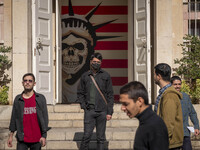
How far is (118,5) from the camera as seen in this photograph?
51.2ft

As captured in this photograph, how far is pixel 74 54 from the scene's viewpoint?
15.7 meters

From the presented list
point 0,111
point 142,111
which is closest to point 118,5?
point 0,111

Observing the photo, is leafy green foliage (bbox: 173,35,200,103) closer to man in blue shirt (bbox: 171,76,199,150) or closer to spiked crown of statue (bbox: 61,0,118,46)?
spiked crown of statue (bbox: 61,0,118,46)

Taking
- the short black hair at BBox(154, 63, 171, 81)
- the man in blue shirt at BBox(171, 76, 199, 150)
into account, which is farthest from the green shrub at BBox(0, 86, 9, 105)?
the short black hair at BBox(154, 63, 171, 81)

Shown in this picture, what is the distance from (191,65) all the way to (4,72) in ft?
15.0

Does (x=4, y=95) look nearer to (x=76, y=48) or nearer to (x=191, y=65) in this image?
(x=191, y=65)

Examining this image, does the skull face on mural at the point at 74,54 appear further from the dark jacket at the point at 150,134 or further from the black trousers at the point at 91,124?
the dark jacket at the point at 150,134

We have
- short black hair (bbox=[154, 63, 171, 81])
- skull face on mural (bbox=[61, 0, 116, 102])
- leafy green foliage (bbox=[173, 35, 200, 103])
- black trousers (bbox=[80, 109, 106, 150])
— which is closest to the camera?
short black hair (bbox=[154, 63, 171, 81])

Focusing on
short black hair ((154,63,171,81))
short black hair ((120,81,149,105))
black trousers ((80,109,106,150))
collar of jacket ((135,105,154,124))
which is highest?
short black hair ((154,63,171,81))

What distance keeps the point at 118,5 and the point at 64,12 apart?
5.76 ft

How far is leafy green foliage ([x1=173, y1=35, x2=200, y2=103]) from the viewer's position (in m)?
11.4

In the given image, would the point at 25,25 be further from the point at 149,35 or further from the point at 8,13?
the point at 149,35

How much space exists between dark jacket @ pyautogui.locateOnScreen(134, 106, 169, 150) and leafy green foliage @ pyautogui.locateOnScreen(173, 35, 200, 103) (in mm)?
8258

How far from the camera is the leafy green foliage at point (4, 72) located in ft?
37.7
